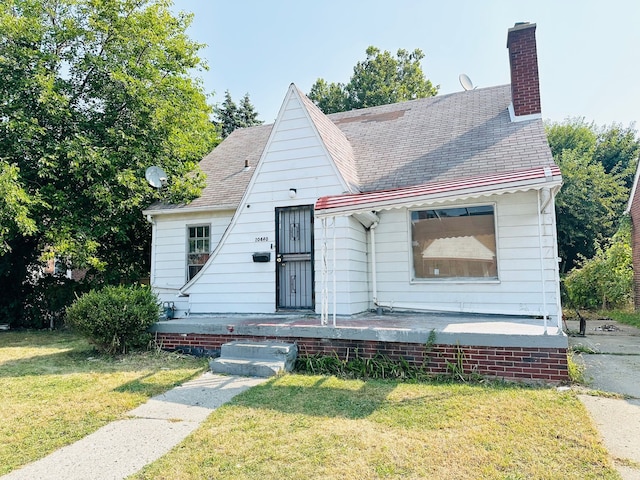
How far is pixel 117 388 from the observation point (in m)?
5.23

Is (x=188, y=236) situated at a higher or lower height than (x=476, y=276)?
higher

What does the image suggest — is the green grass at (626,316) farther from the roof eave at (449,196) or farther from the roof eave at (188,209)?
the roof eave at (188,209)

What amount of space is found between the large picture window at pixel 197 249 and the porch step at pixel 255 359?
4.85 metres

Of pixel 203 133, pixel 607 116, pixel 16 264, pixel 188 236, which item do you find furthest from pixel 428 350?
pixel 607 116

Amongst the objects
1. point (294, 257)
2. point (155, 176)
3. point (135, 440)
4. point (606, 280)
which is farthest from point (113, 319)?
point (606, 280)

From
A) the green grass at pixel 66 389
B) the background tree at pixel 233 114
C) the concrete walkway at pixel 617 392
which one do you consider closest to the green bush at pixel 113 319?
the green grass at pixel 66 389

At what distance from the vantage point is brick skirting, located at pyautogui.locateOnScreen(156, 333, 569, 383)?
501cm

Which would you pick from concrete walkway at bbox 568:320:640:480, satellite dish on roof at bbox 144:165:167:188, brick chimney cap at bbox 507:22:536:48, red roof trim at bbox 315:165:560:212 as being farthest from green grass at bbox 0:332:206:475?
brick chimney cap at bbox 507:22:536:48

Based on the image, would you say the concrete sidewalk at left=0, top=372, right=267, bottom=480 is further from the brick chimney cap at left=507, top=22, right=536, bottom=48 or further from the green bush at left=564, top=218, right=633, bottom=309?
the green bush at left=564, top=218, right=633, bottom=309

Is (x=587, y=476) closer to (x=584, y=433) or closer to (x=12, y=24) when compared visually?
(x=584, y=433)

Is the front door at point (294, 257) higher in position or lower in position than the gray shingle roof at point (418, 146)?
lower

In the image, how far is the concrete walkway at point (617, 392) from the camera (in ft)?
10.7

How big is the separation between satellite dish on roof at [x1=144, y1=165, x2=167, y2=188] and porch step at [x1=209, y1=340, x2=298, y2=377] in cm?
624

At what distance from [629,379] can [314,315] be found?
16.4 ft
